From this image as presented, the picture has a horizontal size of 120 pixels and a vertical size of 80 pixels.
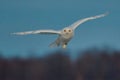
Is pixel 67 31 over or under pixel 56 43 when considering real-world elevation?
over

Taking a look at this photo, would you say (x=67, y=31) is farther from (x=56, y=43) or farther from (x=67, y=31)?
(x=56, y=43)

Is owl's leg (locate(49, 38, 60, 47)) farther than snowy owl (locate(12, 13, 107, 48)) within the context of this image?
Yes

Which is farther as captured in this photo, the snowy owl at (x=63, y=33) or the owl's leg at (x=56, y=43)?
the owl's leg at (x=56, y=43)

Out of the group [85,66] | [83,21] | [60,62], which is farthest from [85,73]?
[83,21]

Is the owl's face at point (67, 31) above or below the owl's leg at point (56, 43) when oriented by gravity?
above

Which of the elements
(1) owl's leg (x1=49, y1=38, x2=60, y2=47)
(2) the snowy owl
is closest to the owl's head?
(2) the snowy owl

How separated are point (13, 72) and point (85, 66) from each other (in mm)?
2854

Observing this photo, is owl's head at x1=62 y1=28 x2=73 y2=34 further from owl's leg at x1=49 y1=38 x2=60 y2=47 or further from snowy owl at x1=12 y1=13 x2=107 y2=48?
owl's leg at x1=49 y1=38 x2=60 y2=47

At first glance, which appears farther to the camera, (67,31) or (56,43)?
(56,43)

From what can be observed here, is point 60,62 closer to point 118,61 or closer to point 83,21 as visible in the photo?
point 118,61

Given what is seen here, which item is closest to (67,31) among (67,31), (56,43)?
(67,31)

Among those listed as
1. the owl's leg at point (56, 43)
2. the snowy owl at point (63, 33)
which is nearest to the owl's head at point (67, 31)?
the snowy owl at point (63, 33)

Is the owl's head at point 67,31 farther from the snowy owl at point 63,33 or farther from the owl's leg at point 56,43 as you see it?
the owl's leg at point 56,43

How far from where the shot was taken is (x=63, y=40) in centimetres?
988
